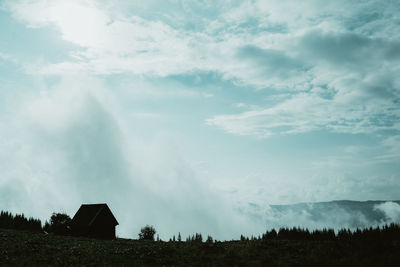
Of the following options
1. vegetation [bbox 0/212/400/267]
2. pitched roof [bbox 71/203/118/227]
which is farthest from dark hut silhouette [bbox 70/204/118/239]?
vegetation [bbox 0/212/400/267]

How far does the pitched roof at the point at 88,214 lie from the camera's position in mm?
57625

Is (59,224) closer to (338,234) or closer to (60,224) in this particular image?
(60,224)

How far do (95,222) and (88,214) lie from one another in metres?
A: 3.16

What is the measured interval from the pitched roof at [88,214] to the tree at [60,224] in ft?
24.4

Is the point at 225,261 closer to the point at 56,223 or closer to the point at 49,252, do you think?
the point at 49,252

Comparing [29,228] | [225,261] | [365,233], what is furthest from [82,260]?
[29,228]

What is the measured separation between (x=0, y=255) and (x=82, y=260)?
263 inches

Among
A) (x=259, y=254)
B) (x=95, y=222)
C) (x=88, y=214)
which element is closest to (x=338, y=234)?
(x=259, y=254)

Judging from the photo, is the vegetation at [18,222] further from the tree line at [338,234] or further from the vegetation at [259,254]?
the tree line at [338,234]

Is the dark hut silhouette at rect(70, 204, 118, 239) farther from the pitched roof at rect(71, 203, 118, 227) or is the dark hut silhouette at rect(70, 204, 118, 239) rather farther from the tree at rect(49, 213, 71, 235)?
the tree at rect(49, 213, 71, 235)

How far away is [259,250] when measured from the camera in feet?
82.2

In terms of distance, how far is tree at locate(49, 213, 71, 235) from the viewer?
217 feet

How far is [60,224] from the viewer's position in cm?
6756

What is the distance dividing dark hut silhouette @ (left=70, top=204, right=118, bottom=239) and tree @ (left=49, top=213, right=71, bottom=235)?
803 centimetres
